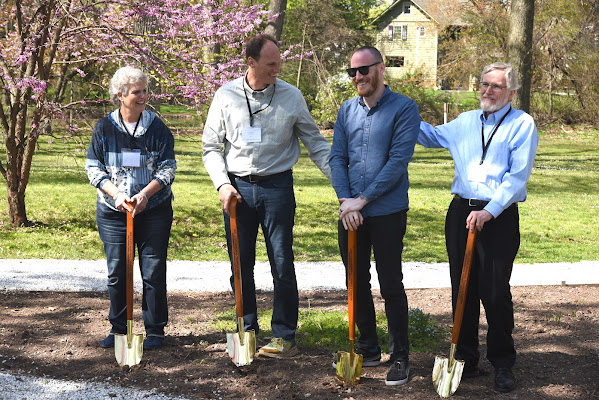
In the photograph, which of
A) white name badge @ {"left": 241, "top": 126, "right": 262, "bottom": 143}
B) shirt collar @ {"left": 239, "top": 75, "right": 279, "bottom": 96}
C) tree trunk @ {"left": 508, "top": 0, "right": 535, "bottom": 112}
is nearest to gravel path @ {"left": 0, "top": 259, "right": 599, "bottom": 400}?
white name badge @ {"left": 241, "top": 126, "right": 262, "bottom": 143}

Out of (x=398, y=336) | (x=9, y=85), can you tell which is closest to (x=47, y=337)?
(x=398, y=336)

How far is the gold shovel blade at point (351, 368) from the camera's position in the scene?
428 centimetres

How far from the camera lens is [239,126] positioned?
4668 mm

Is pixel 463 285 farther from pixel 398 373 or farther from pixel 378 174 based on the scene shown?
pixel 378 174

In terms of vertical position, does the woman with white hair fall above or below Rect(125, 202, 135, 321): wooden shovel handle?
above

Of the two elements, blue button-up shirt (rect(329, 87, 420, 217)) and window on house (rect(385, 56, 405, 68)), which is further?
window on house (rect(385, 56, 405, 68))

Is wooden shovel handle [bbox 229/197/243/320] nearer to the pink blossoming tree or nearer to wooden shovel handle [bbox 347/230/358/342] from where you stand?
wooden shovel handle [bbox 347/230/358/342]

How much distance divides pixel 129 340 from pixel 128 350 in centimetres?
7

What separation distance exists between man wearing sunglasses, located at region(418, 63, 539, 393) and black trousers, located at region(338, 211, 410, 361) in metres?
0.32

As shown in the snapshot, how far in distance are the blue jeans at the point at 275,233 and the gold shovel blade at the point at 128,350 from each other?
2.43 feet

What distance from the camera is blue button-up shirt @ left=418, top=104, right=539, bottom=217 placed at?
402 cm

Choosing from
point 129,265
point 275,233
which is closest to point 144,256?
point 129,265

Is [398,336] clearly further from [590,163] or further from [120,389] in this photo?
[590,163]

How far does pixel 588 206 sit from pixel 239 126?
392 inches
